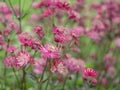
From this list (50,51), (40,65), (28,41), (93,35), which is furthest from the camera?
(93,35)

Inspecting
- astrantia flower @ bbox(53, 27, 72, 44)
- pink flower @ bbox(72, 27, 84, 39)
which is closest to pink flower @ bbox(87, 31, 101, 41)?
pink flower @ bbox(72, 27, 84, 39)

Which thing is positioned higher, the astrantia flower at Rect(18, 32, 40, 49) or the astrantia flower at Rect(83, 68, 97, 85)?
the astrantia flower at Rect(18, 32, 40, 49)

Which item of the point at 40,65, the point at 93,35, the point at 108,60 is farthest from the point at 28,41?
the point at 108,60

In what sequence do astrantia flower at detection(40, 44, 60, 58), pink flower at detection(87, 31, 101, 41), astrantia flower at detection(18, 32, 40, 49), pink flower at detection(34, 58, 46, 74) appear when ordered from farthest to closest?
pink flower at detection(87, 31, 101, 41) < pink flower at detection(34, 58, 46, 74) < astrantia flower at detection(18, 32, 40, 49) < astrantia flower at detection(40, 44, 60, 58)

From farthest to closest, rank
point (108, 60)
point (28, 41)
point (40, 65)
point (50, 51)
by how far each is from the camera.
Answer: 1. point (108, 60)
2. point (40, 65)
3. point (28, 41)
4. point (50, 51)

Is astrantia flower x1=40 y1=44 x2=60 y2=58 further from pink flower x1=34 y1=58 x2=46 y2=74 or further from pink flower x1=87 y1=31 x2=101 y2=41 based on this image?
pink flower x1=87 y1=31 x2=101 y2=41

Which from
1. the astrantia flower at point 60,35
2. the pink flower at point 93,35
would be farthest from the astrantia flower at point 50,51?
the pink flower at point 93,35

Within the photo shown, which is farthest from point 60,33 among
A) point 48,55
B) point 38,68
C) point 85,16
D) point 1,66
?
point 85,16

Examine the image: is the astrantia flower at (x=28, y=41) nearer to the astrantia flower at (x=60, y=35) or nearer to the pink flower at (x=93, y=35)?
the astrantia flower at (x=60, y=35)

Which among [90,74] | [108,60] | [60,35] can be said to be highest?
[60,35]

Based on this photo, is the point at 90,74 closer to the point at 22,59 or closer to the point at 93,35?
the point at 22,59

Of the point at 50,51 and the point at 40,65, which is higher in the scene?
the point at 50,51
